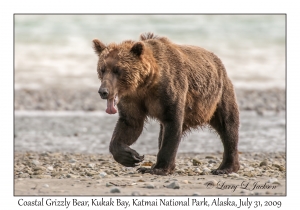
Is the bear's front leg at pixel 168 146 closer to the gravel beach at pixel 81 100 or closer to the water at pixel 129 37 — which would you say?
the gravel beach at pixel 81 100

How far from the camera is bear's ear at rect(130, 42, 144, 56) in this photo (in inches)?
310

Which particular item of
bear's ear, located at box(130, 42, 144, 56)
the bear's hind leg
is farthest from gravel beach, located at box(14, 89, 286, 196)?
bear's ear, located at box(130, 42, 144, 56)

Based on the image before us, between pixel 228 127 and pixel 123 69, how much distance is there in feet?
6.91

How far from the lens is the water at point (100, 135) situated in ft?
38.4

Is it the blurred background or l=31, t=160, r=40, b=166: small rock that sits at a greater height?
the blurred background

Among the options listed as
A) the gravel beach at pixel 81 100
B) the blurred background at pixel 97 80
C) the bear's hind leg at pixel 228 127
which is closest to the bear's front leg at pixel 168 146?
the bear's hind leg at pixel 228 127

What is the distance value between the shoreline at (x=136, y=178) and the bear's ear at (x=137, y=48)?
1598mm

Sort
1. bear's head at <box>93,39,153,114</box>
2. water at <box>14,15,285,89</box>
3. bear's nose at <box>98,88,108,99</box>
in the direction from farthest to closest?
water at <box>14,15,285,89</box>, bear's head at <box>93,39,153,114</box>, bear's nose at <box>98,88,108,99</box>

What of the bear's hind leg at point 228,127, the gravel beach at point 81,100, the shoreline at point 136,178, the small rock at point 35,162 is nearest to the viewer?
the shoreline at point 136,178

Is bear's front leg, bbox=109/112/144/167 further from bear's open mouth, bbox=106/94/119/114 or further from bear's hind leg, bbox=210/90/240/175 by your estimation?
bear's hind leg, bbox=210/90/240/175

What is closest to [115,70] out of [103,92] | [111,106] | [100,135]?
[103,92]

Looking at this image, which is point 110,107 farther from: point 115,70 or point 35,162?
point 35,162

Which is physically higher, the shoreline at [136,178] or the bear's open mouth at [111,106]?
the bear's open mouth at [111,106]
